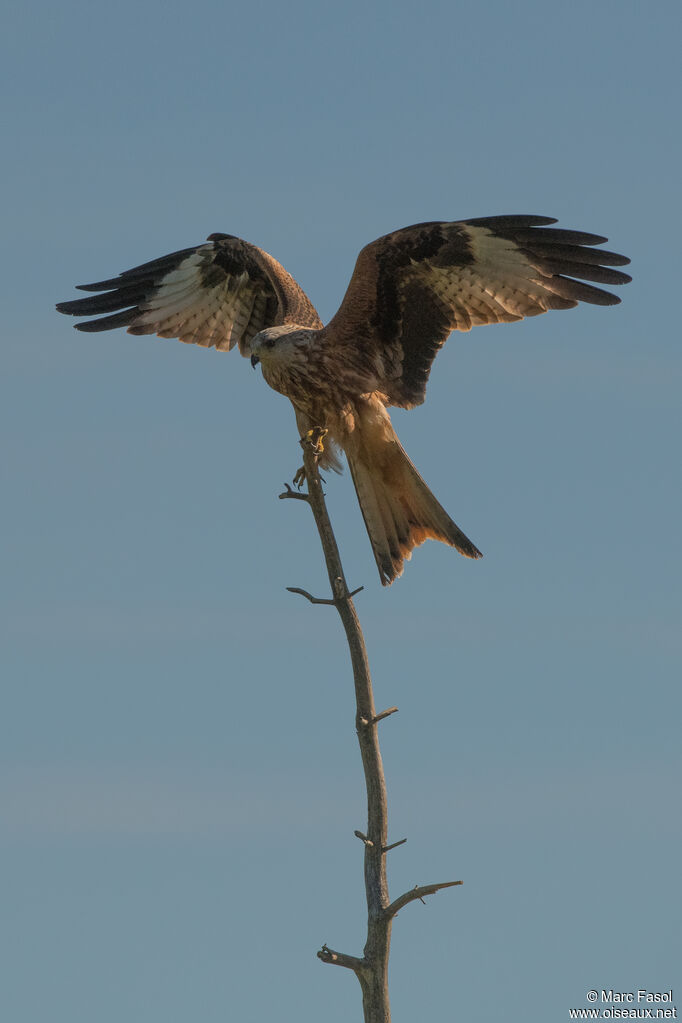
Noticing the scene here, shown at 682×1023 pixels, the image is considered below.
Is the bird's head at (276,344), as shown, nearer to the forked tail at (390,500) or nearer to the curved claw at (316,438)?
the curved claw at (316,438)

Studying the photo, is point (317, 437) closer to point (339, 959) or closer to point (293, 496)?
point (293, 496)

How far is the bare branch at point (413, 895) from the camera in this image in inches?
216

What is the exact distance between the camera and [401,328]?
7.37 meters

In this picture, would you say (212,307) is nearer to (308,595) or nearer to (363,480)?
(363,480)

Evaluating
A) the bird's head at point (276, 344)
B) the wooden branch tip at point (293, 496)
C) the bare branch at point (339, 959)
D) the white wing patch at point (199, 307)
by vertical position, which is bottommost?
the bare branch at point (339, 959)

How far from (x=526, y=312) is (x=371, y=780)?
9.49 feet

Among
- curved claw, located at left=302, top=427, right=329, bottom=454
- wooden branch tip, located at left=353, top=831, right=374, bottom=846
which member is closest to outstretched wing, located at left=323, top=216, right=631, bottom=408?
curved claw, located at left=302, top=427, right=329, bottom=454

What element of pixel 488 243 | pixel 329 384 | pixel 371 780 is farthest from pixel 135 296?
pixel 371 780

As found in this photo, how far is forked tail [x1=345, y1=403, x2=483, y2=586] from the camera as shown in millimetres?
6996

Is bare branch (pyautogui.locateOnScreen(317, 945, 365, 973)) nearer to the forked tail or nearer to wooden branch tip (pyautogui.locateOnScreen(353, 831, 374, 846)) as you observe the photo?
wooden branch tip (pyautogui.locateOnScreen(353, 831, 374, 846))

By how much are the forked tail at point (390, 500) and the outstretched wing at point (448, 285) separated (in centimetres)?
33

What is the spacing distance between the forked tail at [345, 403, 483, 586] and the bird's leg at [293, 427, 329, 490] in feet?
0.54

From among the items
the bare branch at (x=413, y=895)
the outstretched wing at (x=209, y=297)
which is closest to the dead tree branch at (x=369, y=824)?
the bare branch at (x=413, y=895)

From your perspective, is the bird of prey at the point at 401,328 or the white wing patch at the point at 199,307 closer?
the bird of prey at the point at 401,328
